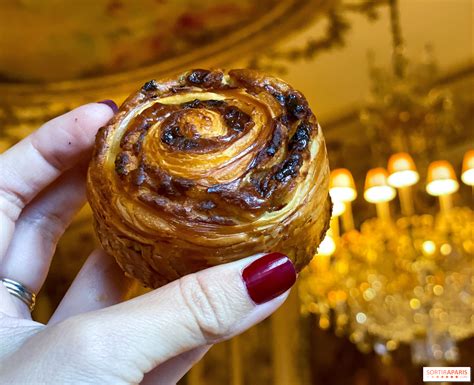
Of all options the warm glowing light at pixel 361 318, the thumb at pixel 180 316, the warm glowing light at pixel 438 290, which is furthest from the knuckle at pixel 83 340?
the warm glowing light at pixel 361 318

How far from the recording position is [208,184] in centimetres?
99

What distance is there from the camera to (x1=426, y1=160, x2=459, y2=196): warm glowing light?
3400 mm

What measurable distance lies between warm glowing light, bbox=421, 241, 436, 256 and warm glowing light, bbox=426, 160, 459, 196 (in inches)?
12.0

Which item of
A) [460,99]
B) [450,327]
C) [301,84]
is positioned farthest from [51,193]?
[460,99]

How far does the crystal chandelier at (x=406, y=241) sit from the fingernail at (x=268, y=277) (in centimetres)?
250

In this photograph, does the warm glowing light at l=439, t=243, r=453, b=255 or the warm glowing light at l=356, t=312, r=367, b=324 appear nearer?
the warm glowing light at l=439, t=243, r=453, b=255

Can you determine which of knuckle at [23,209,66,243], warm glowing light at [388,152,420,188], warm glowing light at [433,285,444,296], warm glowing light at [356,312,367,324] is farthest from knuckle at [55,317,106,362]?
warm glowing light at [356,312,367,324]

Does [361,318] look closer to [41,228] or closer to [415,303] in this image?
[415,303]

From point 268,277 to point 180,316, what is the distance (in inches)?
6.0

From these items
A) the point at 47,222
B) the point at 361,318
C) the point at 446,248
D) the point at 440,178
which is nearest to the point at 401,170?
the point at 440,178

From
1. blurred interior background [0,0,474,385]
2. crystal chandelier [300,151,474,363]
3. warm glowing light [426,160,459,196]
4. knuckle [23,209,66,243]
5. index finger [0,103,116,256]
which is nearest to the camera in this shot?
index finger [0,103,116,256]

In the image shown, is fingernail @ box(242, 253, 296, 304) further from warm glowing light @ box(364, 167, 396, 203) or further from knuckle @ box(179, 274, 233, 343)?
warm glowing light @ box(364, 167, 396, 203)

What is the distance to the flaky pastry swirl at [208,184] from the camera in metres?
0.98

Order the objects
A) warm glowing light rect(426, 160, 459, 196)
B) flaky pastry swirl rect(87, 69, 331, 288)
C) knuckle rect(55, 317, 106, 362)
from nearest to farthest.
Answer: knuckle rect(55, 317, 106, 362) → flaky pastry swirl rect(87, 69, 331, 288) → warm glowing light rect(426, 160, 459, 196)
